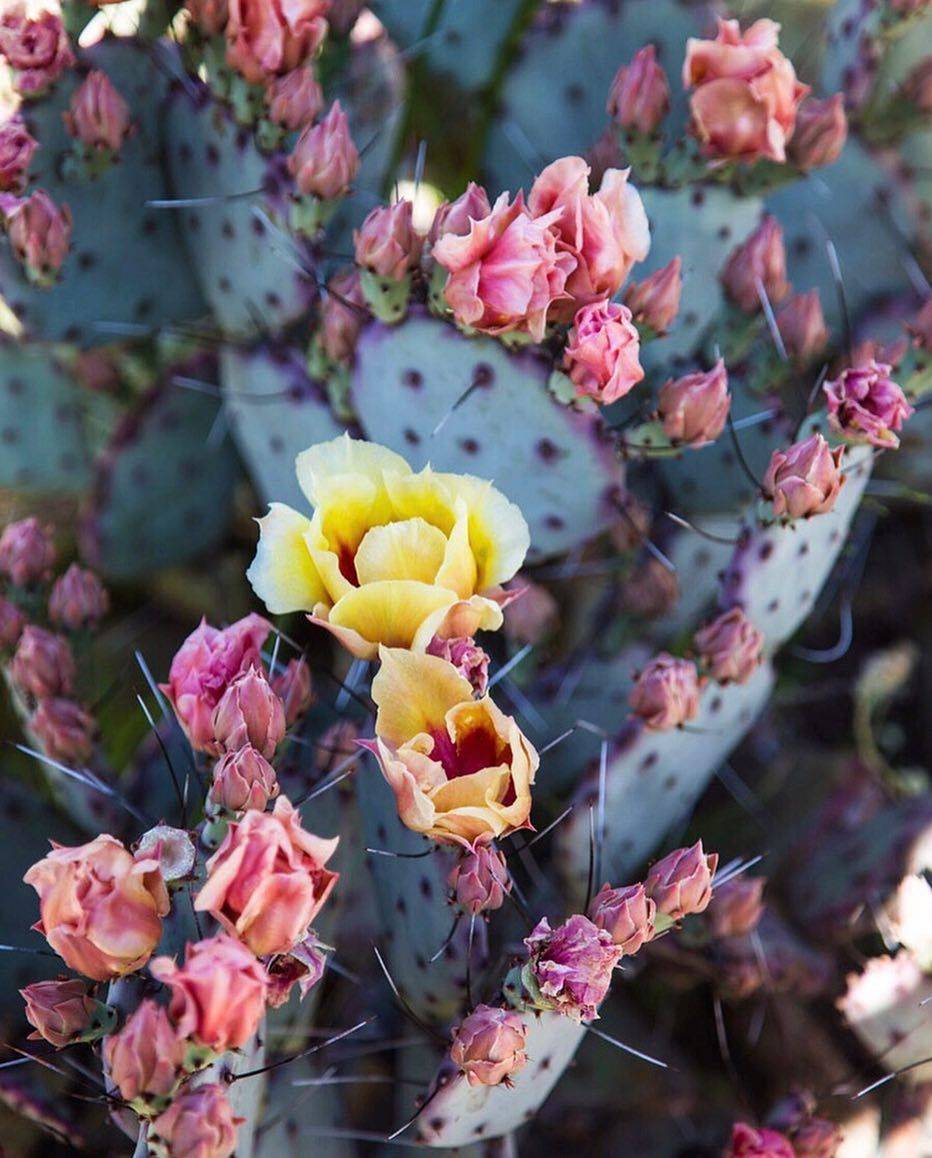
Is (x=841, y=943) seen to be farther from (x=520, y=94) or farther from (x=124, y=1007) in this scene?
(x=520, y=94)

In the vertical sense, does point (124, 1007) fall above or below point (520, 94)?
below

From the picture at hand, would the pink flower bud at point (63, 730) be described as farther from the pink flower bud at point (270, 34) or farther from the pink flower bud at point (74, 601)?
the pink flower bud at point (270, 34)

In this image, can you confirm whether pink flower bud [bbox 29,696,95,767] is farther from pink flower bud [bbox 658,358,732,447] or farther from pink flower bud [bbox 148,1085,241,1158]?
pink flower bud [bbox 658,358,732,447]

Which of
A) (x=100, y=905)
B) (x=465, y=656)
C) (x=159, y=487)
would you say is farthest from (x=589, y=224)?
(x=159, y=487)

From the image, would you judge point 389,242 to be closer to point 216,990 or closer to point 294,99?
point 294,99

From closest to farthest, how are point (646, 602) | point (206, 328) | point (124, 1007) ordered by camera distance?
point (124, 1007), point (646, 602), point (206, 328)

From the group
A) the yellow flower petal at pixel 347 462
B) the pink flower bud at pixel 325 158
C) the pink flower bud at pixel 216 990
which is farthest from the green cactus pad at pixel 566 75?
the pink flower bud at pixel 216 990

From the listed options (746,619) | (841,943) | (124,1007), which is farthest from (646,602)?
(124,1007)

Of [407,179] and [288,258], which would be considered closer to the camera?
[288,258]
